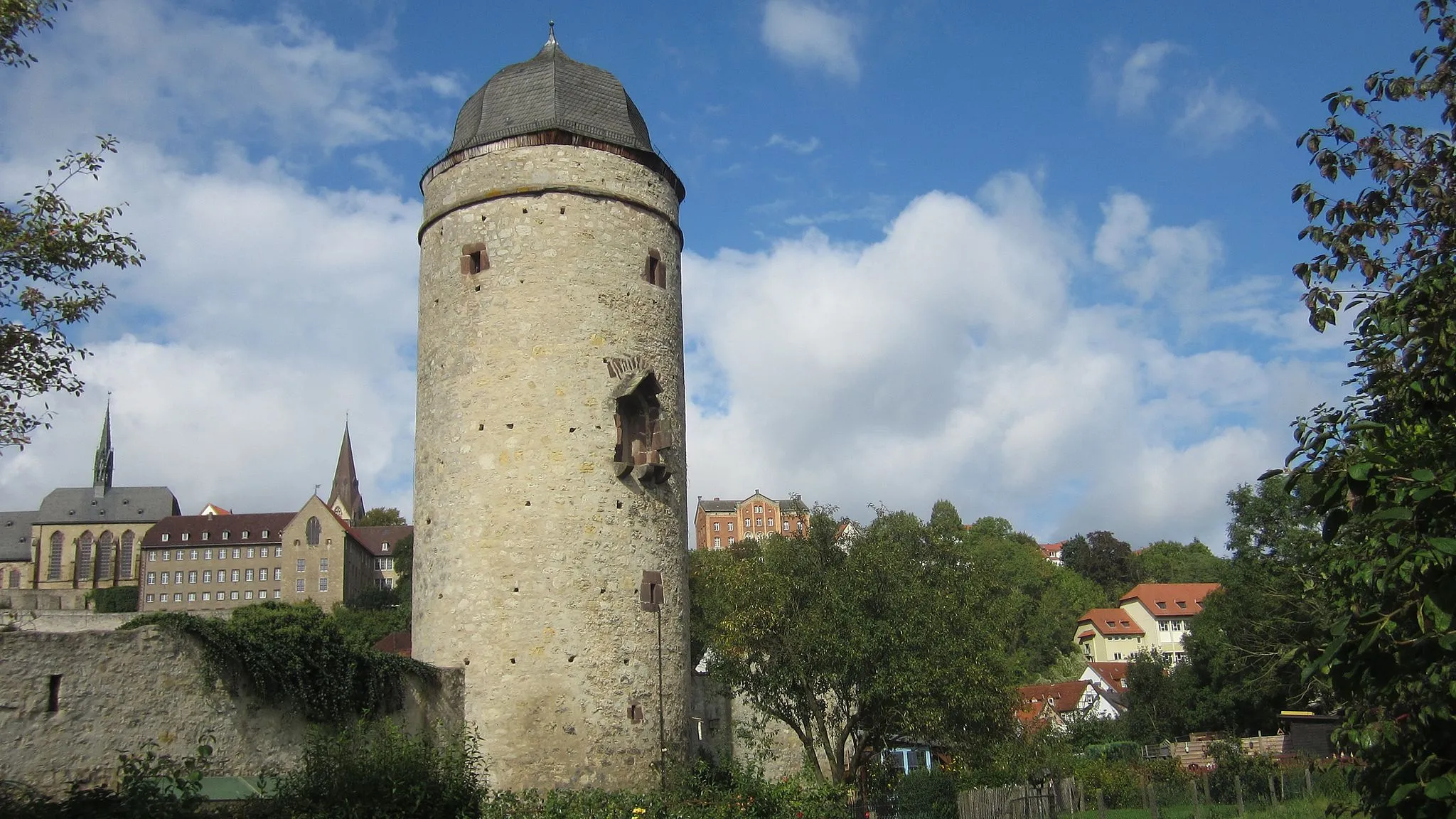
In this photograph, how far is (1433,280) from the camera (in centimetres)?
554

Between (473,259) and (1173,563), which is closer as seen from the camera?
(473,259)

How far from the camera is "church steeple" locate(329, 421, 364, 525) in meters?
136

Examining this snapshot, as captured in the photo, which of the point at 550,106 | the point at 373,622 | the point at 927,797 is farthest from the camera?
the point at 373,622

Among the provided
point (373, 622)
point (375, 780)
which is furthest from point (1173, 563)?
point (375, 780)

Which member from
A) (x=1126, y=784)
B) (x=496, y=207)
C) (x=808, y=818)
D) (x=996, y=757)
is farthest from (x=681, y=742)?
(x=1126, y=784)

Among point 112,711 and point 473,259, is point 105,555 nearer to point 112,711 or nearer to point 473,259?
point 473,259

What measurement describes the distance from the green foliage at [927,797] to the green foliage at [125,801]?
44.7 feet

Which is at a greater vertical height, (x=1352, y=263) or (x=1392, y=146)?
(x=1392, y=146)

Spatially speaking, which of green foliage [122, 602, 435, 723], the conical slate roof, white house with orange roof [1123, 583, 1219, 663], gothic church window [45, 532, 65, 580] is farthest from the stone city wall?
gothic church window [45, 532, 65, 580]

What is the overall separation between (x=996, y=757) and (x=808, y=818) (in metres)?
8.21

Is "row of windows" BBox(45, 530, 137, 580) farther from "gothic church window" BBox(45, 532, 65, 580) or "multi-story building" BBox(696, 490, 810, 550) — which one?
"multi-story building" BBox(696, 490, 810, 550)

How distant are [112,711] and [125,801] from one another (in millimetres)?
2385

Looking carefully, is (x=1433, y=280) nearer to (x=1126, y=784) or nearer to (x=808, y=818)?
(x=808, y=818)

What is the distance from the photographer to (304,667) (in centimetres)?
1300
